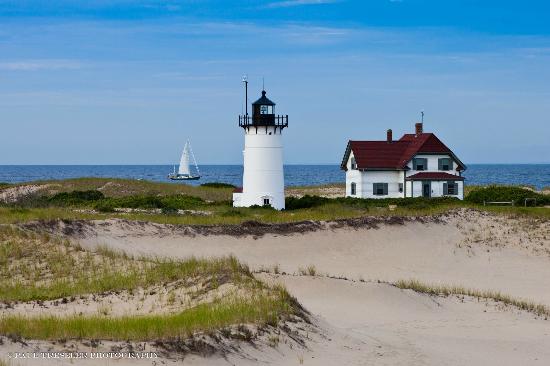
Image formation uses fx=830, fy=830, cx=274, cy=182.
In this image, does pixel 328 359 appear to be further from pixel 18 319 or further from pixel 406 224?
pixel 406 224

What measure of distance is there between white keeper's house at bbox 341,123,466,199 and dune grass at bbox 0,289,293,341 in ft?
116

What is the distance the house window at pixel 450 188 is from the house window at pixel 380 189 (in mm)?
3707

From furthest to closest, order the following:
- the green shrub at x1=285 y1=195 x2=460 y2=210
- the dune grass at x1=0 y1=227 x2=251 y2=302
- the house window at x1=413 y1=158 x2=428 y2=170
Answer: the house window at x1=413 y1=158 x2=428 y2=170
the green shrub at x1=285 y1=195 x2=460 y2=210
the dune grass at x1=0 y1=227 x2=251 y2=302

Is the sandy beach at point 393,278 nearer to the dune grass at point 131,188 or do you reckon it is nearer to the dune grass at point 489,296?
the dune grass at point 489,296

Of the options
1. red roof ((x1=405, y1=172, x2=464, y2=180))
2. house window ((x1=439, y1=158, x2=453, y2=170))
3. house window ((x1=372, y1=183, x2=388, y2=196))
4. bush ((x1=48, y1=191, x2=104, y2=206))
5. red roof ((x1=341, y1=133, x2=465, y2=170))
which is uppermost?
red roof ((x1=341, y1=133, x2=465, y2=170))

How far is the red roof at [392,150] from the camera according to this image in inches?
2072

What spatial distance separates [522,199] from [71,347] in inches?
1455

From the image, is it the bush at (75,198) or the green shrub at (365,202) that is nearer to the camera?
the green shrub at (365,202)

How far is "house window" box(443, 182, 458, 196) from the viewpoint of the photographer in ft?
173

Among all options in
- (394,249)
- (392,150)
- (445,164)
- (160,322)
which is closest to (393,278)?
(394,249)

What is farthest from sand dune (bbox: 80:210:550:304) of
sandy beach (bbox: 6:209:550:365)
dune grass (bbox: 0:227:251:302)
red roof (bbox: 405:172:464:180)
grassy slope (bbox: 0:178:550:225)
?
red roof (bbox: 405:172:464:180)

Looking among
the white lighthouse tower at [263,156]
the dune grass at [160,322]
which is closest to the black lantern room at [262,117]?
the white lighthouse tower at [263,156]

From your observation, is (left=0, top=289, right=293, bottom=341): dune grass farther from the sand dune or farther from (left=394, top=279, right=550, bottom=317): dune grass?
the sand dune

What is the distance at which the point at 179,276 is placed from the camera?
20.6 metres
